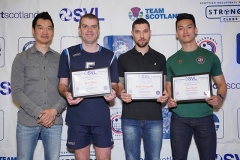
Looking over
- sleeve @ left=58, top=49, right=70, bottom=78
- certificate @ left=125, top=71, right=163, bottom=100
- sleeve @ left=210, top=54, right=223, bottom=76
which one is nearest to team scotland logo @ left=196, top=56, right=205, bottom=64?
sleeve @ left=210, top=54, right=223, bottom=76

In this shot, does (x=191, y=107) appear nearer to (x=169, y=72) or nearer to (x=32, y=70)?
(x=169, y=72)

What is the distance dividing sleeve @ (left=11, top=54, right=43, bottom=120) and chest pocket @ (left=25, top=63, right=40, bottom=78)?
0.05 meters

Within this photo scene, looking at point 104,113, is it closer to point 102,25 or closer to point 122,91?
point 122,91

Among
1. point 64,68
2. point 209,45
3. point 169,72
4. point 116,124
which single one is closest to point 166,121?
point 116,124

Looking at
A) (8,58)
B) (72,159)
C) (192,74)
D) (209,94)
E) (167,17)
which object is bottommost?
(72,159)

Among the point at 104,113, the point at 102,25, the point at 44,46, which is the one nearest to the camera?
the point at 104,113

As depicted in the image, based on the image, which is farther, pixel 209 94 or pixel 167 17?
pixel 167 17

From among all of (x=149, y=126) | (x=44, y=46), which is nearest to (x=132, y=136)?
(x=149, y=126)

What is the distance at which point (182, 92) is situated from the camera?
8.27 ft

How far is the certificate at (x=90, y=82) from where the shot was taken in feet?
7.66

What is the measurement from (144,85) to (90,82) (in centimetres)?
58

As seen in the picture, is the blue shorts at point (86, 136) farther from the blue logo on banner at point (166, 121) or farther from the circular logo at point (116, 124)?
the blue logo on banner at point (166, 121)

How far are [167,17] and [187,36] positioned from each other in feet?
2.40

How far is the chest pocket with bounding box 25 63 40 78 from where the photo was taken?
2.47 metres
